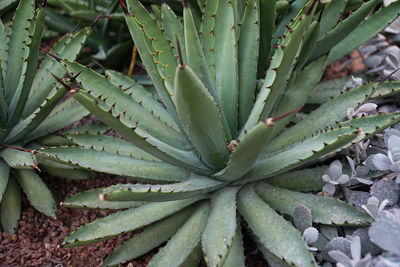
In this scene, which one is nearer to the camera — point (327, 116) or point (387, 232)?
point (387, 232)

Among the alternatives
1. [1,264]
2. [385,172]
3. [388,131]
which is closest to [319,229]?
[385,172]

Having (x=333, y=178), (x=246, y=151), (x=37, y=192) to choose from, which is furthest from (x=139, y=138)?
(x=37, y=192)

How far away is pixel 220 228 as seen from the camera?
4.66 ft

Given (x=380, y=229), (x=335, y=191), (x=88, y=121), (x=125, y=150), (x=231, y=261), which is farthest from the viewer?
(x=88, y=121)

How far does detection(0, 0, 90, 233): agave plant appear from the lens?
1.82 m

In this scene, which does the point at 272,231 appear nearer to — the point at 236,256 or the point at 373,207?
the point at 236,256

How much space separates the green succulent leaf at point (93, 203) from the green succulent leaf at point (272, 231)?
40 centimetres

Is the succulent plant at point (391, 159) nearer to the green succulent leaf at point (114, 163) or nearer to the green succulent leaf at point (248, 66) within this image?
the green succulent leaf at point (248, 66)

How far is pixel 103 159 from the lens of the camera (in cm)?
161

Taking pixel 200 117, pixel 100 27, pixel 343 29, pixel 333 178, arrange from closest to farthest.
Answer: pixel 200 117 < pixel 333 178 < pixel 343 29 < pixel 100 27

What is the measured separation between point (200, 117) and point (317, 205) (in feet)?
1.69

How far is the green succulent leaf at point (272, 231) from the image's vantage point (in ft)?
4.35

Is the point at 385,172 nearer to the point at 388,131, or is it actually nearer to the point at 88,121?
the point at 388,131

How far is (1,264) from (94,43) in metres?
1.26
